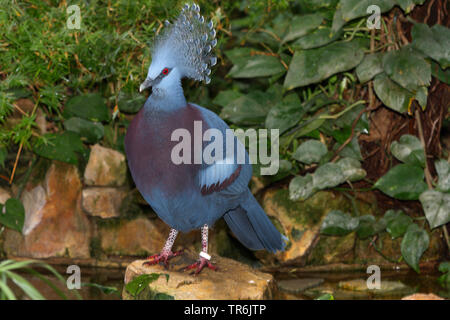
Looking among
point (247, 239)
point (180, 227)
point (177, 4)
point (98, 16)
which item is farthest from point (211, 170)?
point (98, 16)

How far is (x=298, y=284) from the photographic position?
3.32 metres

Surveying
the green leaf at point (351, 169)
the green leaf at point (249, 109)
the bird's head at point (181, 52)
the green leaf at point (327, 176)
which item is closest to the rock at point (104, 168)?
the green leaf at point (249, 109)

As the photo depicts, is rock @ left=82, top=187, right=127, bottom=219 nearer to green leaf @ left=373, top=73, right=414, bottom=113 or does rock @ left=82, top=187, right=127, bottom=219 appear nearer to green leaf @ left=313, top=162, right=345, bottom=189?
green leaf @ left=313, top=162, right=345, bottom=189

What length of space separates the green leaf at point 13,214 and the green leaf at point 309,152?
165 cm

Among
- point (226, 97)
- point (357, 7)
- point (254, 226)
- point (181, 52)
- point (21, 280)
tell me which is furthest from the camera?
point (226, 97)

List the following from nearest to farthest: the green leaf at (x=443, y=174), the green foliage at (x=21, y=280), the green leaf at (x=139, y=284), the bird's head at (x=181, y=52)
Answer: the green foliage at (x=21, y=280) < the bird's head at (x=181, y=52) < the green leaf at (x=139, y=284) < the green leaf at (x=443, y=174)

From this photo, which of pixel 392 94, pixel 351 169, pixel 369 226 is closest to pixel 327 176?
pixel 351 169

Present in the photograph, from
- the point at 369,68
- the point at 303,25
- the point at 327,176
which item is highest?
the point at 303,25

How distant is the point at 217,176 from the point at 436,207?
67.4 inches

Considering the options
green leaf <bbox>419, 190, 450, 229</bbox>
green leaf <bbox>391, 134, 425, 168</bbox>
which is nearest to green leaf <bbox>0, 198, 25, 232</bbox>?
green leaf <bbox>391, 134, 425, 168</bbox>

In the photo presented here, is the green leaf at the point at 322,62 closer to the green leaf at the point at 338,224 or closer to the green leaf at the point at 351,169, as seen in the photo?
the green leaf at the point at 351,169

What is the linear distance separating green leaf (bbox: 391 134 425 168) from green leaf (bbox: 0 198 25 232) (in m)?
2.22

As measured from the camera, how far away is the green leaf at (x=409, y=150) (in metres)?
3.35

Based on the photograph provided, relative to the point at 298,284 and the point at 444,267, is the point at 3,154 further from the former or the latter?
the point at 444,267
